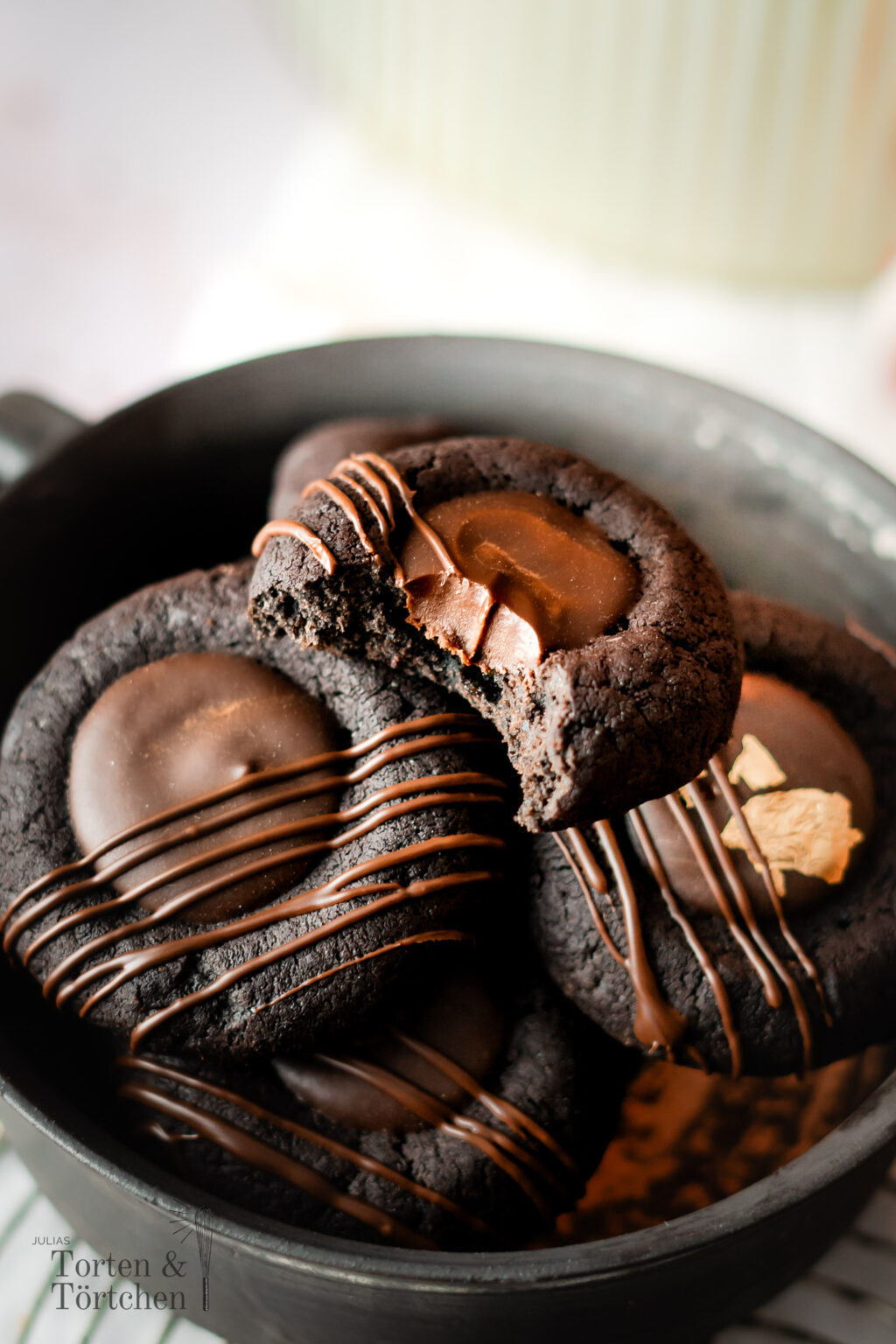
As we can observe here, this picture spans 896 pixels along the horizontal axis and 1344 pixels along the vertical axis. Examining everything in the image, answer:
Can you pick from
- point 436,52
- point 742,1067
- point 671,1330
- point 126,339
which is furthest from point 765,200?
point 671,1330

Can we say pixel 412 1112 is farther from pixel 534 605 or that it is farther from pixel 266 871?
pixel 534 605

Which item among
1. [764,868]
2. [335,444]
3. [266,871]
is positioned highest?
[335,444]

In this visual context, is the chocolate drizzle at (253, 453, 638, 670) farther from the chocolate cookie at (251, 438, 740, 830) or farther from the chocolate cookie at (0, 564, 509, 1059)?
the chocolate cookie at (0, 564, 509, 1059)

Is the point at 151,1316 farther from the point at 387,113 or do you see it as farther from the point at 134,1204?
the point at 387,113

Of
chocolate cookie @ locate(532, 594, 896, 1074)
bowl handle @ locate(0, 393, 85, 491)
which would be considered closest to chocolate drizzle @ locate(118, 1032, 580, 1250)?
chocolate cookie @ locate(532, 594, 896, 1074)

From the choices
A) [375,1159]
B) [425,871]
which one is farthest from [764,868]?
[375,1159]

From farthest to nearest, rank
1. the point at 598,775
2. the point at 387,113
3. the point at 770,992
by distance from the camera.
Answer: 1. the point at 387,113
2. the point at 770,992
3. the point at 598,775

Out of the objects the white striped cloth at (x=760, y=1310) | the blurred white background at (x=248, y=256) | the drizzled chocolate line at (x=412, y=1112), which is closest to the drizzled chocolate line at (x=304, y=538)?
the drizzled chocolate line at (x=412, y=1112)
